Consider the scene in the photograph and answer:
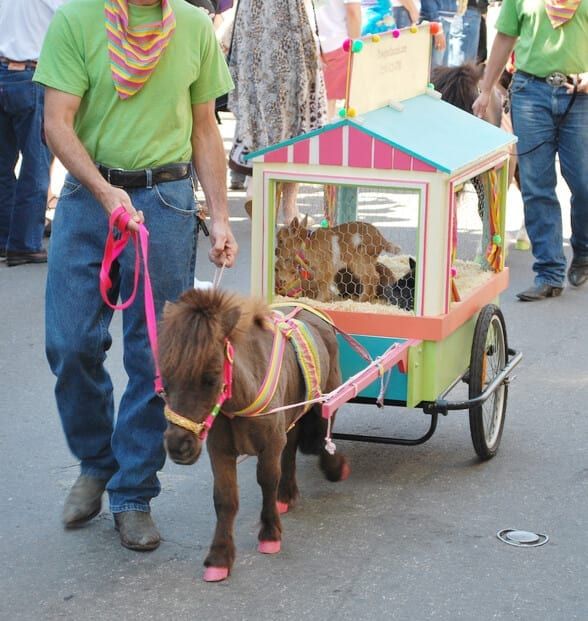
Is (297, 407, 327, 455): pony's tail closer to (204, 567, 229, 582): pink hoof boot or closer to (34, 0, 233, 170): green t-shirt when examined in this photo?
(204, 567, 229, 582): pink hoof boot

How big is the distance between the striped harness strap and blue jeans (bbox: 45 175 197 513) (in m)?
0.37

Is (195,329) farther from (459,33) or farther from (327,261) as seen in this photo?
(459,33)

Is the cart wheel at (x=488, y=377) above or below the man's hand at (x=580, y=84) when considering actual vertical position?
below

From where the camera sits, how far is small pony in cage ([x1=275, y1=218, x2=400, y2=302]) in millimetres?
4648

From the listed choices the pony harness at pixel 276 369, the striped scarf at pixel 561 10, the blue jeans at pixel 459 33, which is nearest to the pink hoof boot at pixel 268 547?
the pony harness at pixel 276 369

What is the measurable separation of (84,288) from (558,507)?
1.92 m

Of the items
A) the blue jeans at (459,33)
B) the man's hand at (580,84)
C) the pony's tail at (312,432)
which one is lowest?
the pony's tail at (312,432)

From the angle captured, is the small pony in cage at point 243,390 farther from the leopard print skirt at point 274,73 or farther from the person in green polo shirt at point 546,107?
the leopard print skirt at point 274,73

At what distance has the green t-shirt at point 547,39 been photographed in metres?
7.03

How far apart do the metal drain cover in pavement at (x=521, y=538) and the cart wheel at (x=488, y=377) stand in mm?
538

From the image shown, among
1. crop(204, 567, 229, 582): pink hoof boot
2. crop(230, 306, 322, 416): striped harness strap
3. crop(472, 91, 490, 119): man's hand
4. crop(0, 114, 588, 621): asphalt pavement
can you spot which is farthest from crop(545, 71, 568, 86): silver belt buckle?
crop(204, 567, 229, 582): pink hoof boot

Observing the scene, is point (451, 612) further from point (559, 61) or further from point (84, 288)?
point (559, 61)

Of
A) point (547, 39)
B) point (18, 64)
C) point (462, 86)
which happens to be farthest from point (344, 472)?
point (18, 64)

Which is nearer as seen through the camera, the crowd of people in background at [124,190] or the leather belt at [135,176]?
the crowd of people in background at [124,190]
